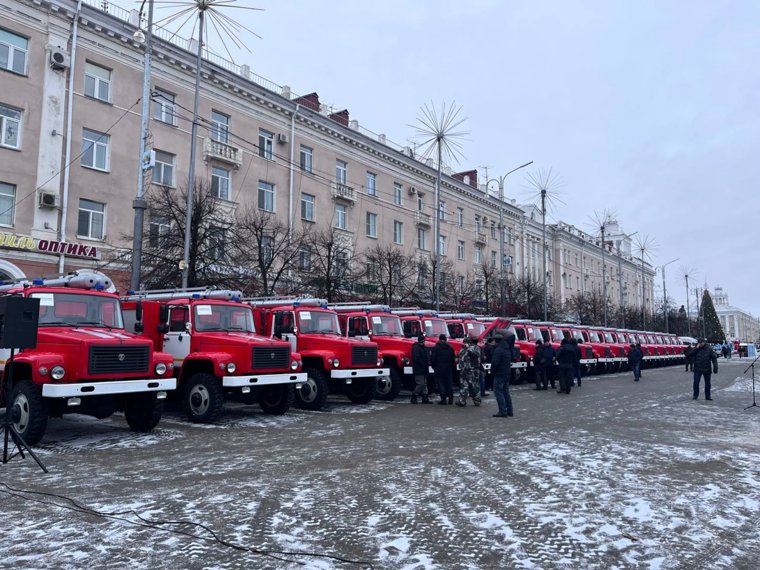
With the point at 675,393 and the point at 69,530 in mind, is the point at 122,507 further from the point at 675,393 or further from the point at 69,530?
the point at 675,393

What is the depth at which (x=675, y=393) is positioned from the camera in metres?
19.6

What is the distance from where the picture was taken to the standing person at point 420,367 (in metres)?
15.9

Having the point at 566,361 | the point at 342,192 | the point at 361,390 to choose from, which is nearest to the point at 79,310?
the point at 361,390

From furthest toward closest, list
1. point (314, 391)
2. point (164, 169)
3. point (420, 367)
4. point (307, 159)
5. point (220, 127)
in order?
1. point (307, 159)
2. point (220, 127)
3. point (164, 169)
4. point (420, 367)
5. point (314, 391)

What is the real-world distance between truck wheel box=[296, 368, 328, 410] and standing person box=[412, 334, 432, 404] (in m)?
2.71

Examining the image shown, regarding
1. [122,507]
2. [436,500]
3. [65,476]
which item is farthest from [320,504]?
[65,476]

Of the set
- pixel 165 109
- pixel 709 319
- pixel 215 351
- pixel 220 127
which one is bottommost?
pixel 215 351

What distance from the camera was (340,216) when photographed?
37.9 metres

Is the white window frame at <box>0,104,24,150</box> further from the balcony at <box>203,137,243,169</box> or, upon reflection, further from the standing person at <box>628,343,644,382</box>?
the standing person at <box>628,343,644,382</box>

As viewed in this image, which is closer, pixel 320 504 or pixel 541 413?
pixel 320 504

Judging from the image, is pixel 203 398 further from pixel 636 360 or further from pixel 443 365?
pixel 636 360

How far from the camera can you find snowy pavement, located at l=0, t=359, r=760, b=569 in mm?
4891

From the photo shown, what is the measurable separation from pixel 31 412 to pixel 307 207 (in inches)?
1069

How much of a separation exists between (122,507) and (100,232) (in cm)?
2172
